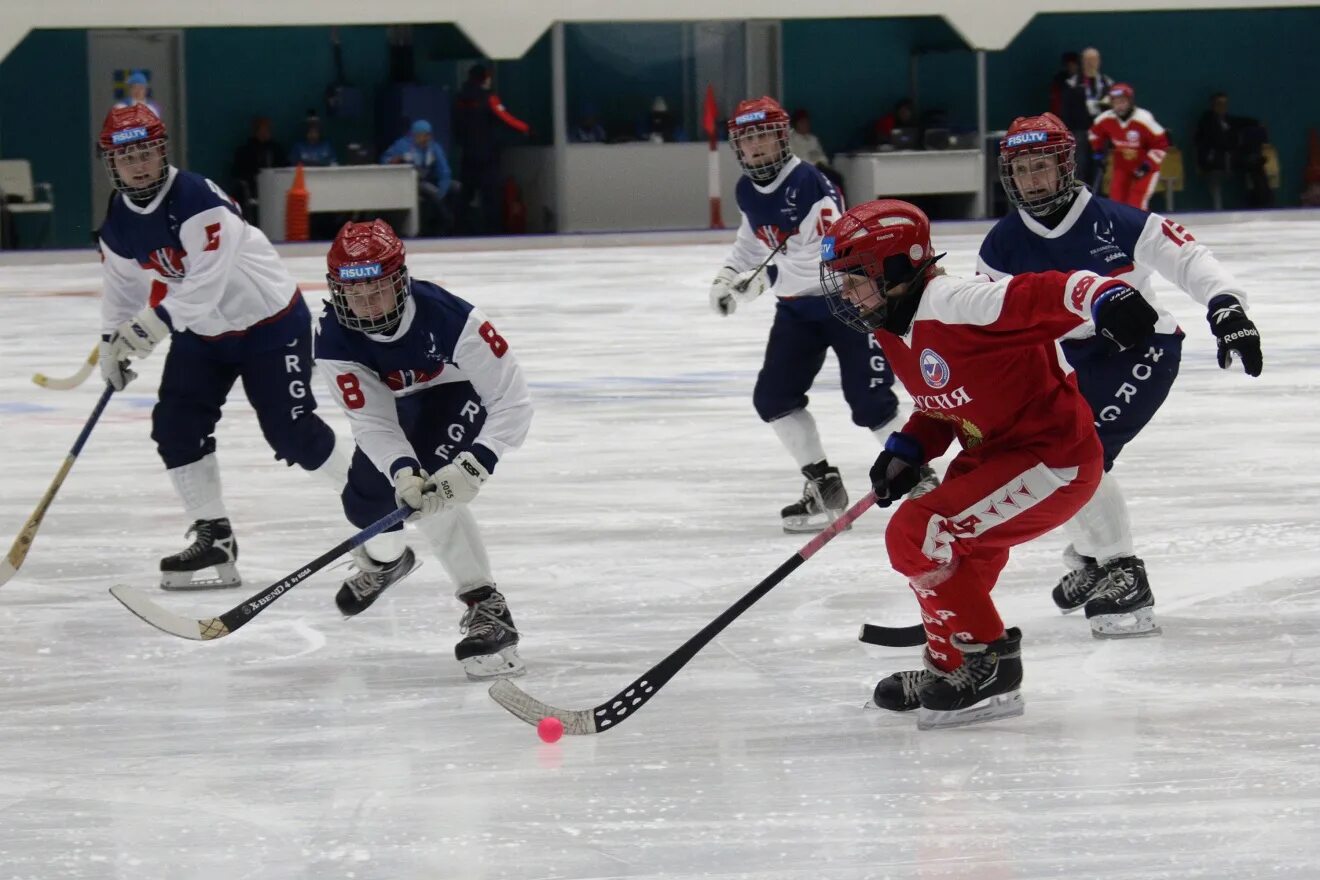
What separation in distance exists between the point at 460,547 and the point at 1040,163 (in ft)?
4.76

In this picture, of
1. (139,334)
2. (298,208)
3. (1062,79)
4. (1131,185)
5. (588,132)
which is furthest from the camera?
(1062,79)

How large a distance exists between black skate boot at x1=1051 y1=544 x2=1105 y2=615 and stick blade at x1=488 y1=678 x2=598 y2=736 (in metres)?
1.27

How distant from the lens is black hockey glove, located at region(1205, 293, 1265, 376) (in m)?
3.43

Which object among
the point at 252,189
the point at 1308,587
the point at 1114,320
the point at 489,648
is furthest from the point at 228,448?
the point at 252,189

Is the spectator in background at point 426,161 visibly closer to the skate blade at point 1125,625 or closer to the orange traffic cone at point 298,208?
the orange traffic cone at point 298,208

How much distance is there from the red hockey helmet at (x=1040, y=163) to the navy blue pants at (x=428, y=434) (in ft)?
4.03

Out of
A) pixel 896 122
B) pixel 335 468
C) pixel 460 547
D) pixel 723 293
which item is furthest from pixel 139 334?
pixel 896 122

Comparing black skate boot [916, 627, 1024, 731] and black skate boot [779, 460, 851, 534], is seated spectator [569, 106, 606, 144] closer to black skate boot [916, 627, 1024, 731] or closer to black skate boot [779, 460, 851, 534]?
black skate boot [779, 460, 851, 534]

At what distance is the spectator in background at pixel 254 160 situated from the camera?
17125 millimetres

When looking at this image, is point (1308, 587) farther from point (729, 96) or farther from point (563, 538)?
point (729, 96)

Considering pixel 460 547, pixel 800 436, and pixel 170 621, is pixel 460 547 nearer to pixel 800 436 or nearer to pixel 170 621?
pixel 170 621

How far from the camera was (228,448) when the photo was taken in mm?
6902

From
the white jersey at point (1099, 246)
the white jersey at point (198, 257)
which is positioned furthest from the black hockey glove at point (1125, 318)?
the white jersey at point (198, 257)

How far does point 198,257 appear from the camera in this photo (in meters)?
4.81
